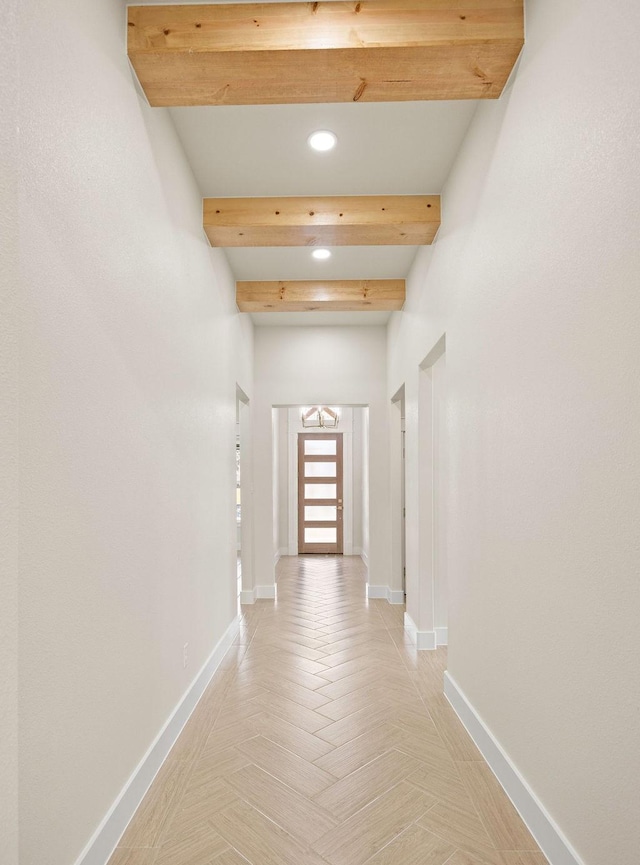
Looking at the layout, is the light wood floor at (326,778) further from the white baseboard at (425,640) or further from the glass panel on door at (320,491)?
the glass panel on door at (320,491)

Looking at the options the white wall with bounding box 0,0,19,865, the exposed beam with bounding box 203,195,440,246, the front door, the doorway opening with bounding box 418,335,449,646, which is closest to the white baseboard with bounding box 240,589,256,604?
the doorway opening with bounding box 418,335,449,646

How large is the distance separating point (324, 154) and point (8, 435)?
2.70 m

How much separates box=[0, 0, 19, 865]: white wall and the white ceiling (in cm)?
197

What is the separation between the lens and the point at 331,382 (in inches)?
257

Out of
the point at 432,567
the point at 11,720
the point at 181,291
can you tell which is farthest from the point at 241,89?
the point at 432,567

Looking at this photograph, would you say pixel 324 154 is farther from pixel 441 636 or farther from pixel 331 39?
pixel 441 636

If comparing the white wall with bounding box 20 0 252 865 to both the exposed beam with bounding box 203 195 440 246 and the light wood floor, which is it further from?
the exposed beam with bounding box 203 195 440 246

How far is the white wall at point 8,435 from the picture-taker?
1.01 meters

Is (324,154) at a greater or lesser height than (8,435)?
greater

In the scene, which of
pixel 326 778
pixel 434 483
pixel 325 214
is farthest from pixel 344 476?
pixel 326 778

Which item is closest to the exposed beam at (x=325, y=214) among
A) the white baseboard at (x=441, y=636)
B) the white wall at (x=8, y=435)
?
the white wall at (x=8, y=435)

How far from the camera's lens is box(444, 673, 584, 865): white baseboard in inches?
71.5

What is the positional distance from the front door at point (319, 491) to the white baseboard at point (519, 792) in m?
6.71

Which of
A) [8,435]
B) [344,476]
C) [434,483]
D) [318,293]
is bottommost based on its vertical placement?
[344,476]
